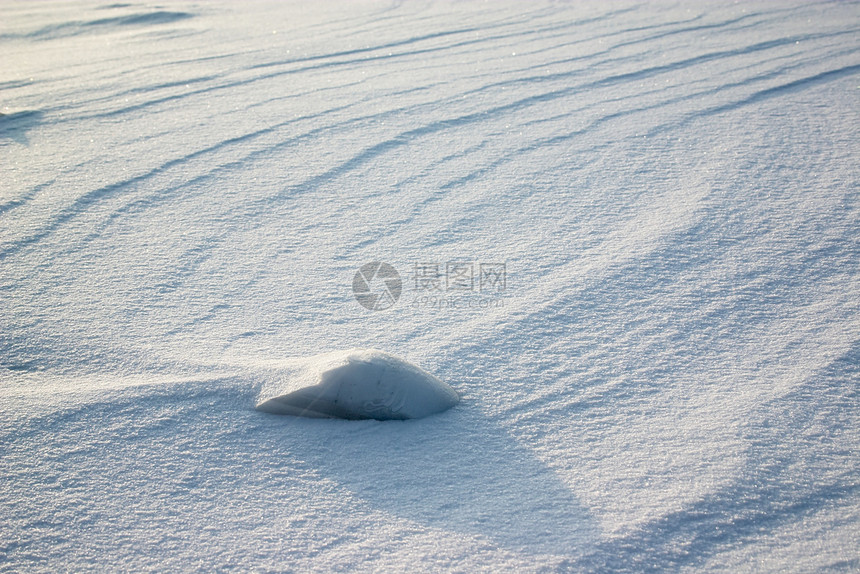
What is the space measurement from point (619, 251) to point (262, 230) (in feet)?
3.64

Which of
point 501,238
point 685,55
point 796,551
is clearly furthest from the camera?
point 685,55

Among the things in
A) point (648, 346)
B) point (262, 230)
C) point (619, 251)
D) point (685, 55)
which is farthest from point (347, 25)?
point (648, 346)

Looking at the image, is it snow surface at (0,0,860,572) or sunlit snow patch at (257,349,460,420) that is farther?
sunlit snow patch at (257,349,460,420)

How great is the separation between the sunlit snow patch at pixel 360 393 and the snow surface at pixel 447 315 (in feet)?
0.09

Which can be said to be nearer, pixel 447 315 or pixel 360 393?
pixel 360 393

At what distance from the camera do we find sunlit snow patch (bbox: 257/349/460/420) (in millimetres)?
1410

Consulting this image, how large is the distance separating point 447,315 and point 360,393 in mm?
476

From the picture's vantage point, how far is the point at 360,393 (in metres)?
1.41

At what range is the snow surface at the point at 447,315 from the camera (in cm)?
118

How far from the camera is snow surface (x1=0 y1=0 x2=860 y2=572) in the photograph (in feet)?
3.86

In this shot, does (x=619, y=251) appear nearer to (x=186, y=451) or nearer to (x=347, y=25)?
(x=186, y=451)

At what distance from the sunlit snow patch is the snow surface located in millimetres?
28

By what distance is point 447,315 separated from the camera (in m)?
1.82

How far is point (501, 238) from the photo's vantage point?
2166 millimetres
